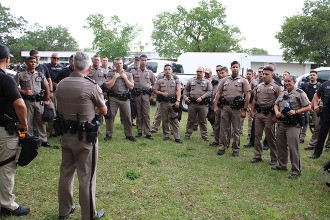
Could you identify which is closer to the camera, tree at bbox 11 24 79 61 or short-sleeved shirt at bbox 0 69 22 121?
short-sleeved shirt at bbox 0 69 22 121

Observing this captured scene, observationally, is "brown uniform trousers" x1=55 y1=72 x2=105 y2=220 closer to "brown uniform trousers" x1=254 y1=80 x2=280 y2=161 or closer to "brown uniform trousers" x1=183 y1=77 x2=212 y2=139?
"brown uniform trousers" x1=254 y1=80 x2=280 y2=161

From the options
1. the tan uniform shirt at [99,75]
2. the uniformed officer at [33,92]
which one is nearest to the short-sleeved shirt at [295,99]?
the tan uniform shirt at [99,75]

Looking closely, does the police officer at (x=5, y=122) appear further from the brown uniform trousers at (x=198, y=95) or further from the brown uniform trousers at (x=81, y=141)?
the brown uniform trousers at (x=198, y=95)

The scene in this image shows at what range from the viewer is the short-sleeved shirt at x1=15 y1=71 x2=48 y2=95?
6.68 metres

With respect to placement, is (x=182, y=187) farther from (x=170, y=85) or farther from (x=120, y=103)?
(x=170, y=85)

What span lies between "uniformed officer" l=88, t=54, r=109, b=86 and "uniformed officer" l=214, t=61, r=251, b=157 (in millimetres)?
2993

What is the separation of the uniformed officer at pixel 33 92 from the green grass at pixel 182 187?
63 centimetres

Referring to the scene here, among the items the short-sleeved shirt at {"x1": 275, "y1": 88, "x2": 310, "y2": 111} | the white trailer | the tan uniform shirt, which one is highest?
the white trailer

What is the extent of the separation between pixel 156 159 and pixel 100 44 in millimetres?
25829

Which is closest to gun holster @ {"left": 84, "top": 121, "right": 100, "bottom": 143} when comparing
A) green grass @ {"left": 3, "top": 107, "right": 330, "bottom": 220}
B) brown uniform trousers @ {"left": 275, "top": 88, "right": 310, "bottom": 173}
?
green grass @ {"left": 3, "top": 107, "right": 330, "bottom": 220}

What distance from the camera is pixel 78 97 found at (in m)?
3.65

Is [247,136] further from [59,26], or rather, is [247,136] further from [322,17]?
[59,26]

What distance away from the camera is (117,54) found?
3103 centimetres

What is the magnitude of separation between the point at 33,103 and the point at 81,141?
12.0 ft
